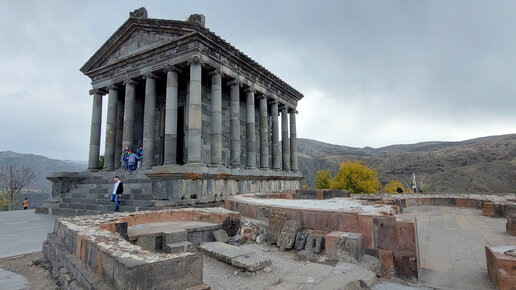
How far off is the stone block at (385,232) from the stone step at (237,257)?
6.09 ft

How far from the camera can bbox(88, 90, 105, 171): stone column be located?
17.8 metres

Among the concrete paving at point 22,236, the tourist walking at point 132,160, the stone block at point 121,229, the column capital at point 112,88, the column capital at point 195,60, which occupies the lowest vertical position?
the concrete paving at point 22,236

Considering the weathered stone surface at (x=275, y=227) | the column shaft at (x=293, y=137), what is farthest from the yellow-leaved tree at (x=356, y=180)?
the weathered stone surface at (x=275, y=227)

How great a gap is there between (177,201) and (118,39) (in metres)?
12.0

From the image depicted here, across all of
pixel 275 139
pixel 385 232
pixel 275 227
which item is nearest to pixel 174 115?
pixel 275 139

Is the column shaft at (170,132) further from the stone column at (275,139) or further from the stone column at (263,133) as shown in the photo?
the stone column at (275,139)

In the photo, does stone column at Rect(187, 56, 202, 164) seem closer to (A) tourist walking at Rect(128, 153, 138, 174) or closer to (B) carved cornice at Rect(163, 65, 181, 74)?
(B) carved cornice at Rect(163, 65, 181, 74)

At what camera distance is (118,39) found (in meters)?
17.2

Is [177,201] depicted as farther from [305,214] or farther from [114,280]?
[114,280]

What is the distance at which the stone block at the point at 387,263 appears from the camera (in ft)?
13.8

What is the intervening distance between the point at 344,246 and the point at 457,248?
113 inches

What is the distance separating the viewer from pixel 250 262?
12.8ft

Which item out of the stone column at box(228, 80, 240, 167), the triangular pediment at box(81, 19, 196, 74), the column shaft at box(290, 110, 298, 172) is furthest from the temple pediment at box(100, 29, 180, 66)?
the column shaft at box(290, 110, 298, 172)

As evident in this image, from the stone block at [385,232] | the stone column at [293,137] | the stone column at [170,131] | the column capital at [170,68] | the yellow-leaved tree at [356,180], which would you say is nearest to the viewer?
the stone block at [385,232]
